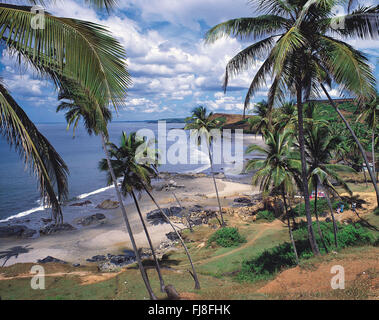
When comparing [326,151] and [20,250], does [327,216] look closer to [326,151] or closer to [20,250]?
[326,151]

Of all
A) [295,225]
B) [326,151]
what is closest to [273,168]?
[326,151]

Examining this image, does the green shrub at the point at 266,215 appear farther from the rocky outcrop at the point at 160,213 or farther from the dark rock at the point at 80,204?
the dark rock at the point at 80,204

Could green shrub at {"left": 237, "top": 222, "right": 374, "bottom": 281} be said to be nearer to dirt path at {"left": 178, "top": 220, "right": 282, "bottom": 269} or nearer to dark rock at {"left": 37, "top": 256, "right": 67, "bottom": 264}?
dirt path at {"left": 178, "top": 220, "right": 282, "bottom": 269}

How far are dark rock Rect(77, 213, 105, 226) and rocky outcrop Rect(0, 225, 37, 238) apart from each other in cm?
438

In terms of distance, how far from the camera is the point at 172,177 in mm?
48781

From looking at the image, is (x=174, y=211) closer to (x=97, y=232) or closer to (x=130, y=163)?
(x=97, y=232)

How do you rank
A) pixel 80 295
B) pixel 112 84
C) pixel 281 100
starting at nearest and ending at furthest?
1. pixel 112 84
2. pixel 281 100
3. pixel 80 295

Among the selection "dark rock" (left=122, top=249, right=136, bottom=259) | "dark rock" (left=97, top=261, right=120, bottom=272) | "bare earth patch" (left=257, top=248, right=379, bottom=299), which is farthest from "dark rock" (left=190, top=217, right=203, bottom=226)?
"bare earth patch" (left=257, top=248, right=379, bottom=299)

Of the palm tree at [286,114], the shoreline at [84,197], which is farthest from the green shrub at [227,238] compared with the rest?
the palm tree at [286,114]

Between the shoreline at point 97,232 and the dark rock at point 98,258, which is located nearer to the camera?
the dark rock at point 98,258

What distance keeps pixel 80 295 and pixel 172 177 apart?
121ft

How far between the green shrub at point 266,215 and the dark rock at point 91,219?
56.5 feet

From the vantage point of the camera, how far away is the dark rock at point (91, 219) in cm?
2612

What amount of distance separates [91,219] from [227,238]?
16.0 metres
